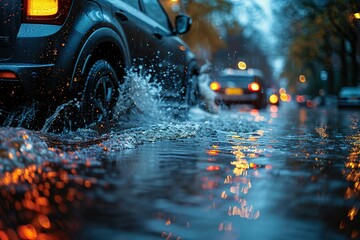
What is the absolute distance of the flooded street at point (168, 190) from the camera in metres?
2.40

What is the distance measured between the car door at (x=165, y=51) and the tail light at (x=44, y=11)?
2.21 m

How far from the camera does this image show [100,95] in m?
6.00

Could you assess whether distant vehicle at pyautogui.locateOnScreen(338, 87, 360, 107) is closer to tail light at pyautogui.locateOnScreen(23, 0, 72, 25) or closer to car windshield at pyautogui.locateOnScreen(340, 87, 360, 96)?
car windshield at pyautogui.locateOnScreen(340, 87, 360, 96)

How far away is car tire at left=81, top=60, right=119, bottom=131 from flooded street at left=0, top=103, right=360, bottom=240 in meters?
0.43

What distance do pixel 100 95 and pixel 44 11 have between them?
1.17 m

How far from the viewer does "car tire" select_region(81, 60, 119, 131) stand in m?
5.62

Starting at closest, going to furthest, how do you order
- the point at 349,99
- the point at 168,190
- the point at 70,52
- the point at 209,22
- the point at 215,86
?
the point at 168,190 < the point at 70,52 < the point at 215,86 < the point at 209,22 < the point at 349,99

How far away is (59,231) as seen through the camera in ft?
7.65

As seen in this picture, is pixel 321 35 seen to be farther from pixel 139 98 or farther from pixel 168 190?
pixel 168 190

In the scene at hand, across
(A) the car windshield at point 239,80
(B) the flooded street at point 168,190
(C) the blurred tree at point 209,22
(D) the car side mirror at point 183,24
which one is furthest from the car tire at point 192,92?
(C) the blurred tree at point 209,22

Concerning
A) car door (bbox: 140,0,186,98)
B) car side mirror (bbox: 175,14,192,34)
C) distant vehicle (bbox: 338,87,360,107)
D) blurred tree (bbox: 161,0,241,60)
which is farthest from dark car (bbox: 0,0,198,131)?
distant vehicle (bbox: 338,87,360,107)

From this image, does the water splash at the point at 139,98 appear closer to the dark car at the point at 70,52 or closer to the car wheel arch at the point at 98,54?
the dark car at the point at 70,52

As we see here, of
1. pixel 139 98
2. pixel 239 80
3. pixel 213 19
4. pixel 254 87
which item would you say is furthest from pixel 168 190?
Answer: pixel 213 19

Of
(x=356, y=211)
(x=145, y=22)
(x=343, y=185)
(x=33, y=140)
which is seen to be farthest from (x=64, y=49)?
(x=356, y=211)
